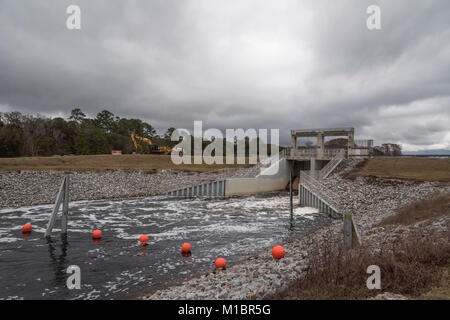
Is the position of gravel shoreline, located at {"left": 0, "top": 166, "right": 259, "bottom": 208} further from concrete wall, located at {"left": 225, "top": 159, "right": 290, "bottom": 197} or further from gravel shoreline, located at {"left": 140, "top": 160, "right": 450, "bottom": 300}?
gravel shoreline, located at {"left": 140, "top": 160, "right": 450, "bottom": 300}

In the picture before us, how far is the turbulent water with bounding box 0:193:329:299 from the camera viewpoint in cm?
884

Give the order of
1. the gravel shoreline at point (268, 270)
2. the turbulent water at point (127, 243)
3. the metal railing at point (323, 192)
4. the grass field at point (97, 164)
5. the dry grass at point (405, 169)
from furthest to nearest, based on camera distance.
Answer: the grass field at point (97, 164), the dry grass at point (405, 169), the metal railing at point (323, 192), the turbulent water at point (127, 243), the gravel shoreline at point (268, 270)

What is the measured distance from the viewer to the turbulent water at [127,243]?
8836 mm

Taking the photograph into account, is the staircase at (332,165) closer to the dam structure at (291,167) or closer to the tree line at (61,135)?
the dam structure at (291,167)

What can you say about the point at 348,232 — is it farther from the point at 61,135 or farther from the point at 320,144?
the point at 61,135

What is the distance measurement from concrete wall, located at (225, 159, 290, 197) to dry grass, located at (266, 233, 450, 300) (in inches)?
972

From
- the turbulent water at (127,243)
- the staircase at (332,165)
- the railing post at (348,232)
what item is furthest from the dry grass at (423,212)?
the staircase at (332,165)

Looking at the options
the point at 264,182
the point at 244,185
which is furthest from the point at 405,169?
the point at 244,185

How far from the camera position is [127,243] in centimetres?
1351

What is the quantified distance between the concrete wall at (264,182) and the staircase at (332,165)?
24.0 ft

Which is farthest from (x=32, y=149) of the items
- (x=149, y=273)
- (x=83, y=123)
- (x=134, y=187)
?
(x=149, y=273)

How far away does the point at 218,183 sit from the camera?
3175 cm

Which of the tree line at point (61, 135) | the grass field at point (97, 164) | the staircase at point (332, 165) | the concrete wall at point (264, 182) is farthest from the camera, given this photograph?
the tree line at point (61, 135)
